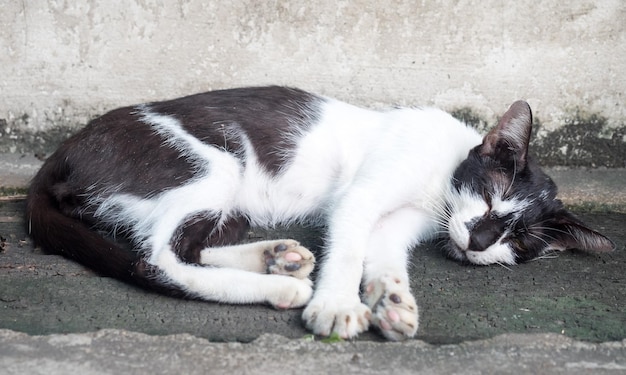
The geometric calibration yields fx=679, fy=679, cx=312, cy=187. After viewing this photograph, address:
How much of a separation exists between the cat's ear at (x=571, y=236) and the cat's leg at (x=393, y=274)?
50 centimetres

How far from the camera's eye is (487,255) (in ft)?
8.84

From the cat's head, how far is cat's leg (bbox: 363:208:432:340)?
192mm

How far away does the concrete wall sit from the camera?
135 inches

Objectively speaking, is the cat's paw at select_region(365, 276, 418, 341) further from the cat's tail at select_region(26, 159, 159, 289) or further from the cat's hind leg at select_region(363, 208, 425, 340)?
the cat's tail at select_region(26, 159, 159, 289)

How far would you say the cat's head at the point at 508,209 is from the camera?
2668mm

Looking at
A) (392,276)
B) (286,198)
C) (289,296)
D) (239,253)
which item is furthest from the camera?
(286,198)

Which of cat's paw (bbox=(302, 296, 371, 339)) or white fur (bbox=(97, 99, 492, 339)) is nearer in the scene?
cat's paw (bbox=(302, 296, 371, 339))

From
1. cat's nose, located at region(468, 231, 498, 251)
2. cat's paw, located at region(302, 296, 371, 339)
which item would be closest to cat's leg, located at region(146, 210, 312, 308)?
cat's paw, located at region(302, 296, 371, 339)

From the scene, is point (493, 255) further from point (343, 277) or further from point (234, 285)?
point (234, 285)

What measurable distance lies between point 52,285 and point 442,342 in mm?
1383

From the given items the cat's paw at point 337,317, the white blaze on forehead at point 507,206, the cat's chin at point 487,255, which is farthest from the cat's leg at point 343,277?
the white blaze on forehead at point 507,206

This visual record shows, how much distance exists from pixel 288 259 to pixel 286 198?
1.85ft

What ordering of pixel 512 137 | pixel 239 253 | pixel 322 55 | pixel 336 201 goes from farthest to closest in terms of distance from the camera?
pixel 322 55 < pixel 336 201 < pixel 512 137 < pixel 239 253

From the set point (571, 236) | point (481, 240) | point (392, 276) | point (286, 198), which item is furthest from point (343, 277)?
point (571, 236)
